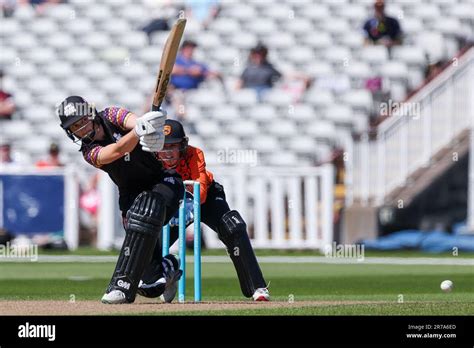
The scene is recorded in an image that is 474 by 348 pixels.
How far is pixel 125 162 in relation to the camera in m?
9.87

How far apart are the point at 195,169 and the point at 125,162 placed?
110 centimetres

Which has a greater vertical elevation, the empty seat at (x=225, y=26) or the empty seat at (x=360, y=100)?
the empty seat at (x=225, y=26)

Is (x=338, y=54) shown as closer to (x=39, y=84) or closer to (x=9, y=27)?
(x=39, y=84)

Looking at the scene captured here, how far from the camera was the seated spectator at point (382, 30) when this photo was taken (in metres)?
22.5

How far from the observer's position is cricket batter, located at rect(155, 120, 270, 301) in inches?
423

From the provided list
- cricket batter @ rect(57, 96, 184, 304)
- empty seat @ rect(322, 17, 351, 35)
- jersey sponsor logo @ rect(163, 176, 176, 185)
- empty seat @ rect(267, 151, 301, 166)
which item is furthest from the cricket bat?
empty seat @ rect(322, 17, 351, 35)

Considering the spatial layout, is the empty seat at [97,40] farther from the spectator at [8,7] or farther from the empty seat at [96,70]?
the spectator at [8,7]

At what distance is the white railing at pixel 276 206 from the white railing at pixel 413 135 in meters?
0.70

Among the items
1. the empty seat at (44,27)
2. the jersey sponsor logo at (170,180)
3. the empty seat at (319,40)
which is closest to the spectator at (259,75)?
the empty seat at (319,40)

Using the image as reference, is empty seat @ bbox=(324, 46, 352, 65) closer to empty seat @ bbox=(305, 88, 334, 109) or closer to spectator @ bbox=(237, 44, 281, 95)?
empty seat @ bbox=(305, 88, 334, 109)

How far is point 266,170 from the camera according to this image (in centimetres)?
2072
